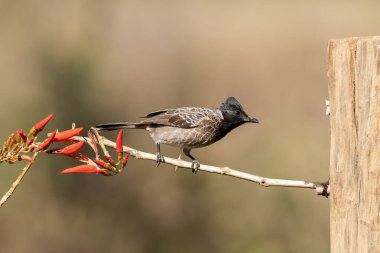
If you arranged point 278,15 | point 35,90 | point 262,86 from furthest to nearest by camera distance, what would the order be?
1. point 278,15
2. point 262,86
3. point 35,90

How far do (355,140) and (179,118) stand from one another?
363 cm

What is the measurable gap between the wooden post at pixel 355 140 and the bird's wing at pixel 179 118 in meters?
3.44

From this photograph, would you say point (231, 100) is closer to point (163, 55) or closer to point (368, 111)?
point (368, 111)

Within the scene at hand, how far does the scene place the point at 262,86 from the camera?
11.1m

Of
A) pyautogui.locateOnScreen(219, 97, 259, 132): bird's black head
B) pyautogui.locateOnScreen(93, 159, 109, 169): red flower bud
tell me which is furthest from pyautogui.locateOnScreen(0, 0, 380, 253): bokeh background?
pyautogui.locateOnScreen(93, 159, 109, 169): red flower bud

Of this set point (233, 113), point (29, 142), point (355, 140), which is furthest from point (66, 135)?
point (233, 113)

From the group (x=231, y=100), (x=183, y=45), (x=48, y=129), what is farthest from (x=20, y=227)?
(x=183, y=45)

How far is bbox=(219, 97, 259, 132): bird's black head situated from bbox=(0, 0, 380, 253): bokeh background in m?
1.51

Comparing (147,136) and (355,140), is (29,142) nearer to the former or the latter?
(355,140)

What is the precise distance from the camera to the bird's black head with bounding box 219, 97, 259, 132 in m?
5.86

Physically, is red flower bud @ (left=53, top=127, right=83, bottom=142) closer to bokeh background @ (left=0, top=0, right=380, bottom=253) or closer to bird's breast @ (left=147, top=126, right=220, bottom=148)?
bird's breast @ (left=147, top=126, right=220, bottom=148)

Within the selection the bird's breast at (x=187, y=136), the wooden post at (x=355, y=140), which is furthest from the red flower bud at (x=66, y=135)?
the bird's breast at (x=187, y=136)

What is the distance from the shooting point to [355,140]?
110 inches

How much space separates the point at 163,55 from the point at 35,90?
2.82 m
